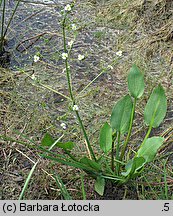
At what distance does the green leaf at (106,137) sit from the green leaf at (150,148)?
12 centimetres

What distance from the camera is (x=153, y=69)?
2176 mm

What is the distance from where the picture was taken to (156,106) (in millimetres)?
1547

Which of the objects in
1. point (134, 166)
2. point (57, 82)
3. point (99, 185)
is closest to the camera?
point (134, 166)

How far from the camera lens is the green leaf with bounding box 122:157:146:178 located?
1.41 m

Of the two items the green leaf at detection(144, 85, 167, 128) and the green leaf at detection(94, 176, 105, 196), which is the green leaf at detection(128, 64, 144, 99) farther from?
the green leaf at detection(94, 176, 105, 196)

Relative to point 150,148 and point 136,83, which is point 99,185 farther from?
point 136,83

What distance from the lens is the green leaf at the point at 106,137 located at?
5.02 feet

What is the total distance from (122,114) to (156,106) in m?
0.13

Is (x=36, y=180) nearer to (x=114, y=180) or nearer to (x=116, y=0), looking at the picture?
(x=114, y=180)

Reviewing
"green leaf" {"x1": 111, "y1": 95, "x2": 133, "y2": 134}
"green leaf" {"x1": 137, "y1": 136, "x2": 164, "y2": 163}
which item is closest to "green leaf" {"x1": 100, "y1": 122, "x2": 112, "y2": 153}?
"green leaf" {"x1": 111, "y1": 95, "x2": 133, "y2": 134}

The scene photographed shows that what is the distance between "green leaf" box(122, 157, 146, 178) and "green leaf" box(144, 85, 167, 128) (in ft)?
0.56

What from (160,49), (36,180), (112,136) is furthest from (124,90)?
(36,180)

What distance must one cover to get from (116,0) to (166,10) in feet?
1.16

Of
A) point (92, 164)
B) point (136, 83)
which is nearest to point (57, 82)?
point (136, 83)
